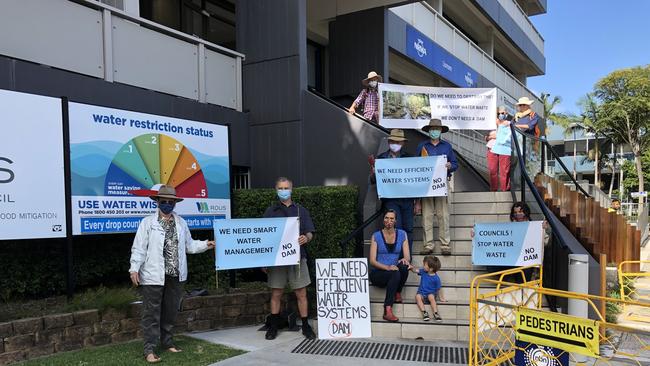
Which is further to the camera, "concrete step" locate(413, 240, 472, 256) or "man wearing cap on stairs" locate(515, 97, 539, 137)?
"man wearing cap on stairs" locate(515, 97, 539, 137)

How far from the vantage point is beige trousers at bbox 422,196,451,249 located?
698 centimetres

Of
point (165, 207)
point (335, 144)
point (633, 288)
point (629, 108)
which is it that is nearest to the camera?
point (165, 207)

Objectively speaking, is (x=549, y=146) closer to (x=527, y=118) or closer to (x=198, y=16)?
(x=527, y=118)

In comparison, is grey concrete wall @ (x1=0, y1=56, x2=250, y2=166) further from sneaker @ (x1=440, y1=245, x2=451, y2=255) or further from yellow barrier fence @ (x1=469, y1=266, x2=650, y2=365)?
yellow barrier fence @ (x1=469, y1=266, x2=650, y2=365)

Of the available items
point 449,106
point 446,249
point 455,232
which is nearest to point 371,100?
point 449,106

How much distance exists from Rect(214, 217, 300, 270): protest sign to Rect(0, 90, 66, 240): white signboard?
73.3 inches

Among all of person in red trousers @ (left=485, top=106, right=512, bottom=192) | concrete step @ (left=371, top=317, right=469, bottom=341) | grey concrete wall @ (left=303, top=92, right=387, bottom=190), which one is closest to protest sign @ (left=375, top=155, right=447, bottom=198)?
grey concrete wall @ (left=303, top=92, right=387, bottom=190)

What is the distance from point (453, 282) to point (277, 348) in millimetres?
2569

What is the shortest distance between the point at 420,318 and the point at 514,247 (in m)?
1.42

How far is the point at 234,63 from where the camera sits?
32.4 feet

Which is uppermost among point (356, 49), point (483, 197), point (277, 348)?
point (356, 49)

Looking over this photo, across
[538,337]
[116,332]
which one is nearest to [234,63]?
[116,332]

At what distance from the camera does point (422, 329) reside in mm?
5793

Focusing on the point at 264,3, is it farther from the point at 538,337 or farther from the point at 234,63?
the point at 538,337
